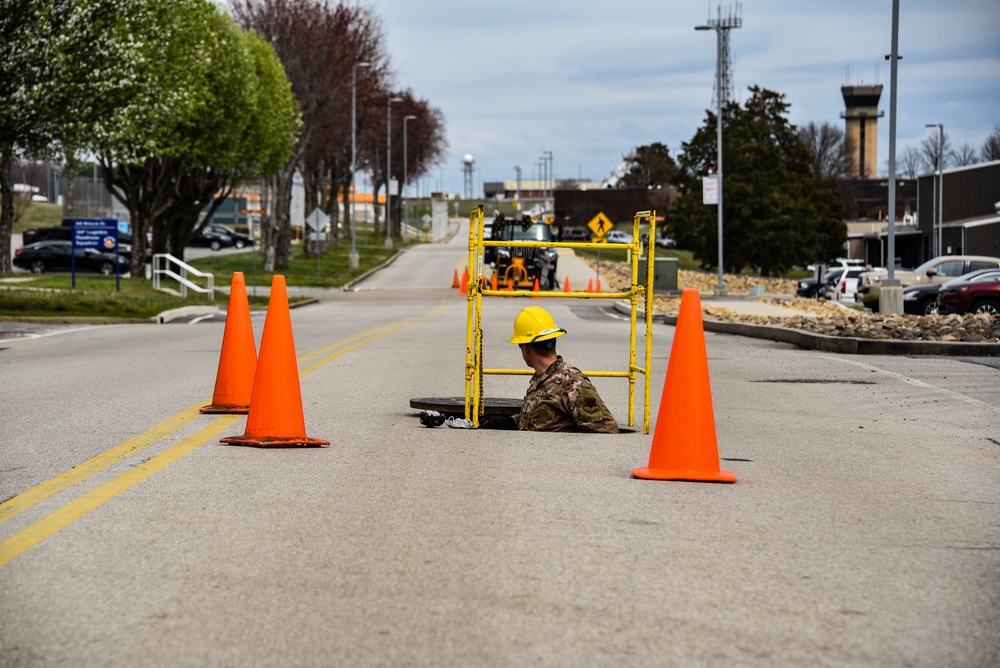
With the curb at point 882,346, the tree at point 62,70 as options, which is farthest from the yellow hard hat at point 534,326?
the tree at point 62,70

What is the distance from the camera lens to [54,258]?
53031 mm

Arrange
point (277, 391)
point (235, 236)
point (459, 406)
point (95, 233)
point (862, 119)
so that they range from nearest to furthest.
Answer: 1. point (277, 391)
2. point (459, 406)
3. point (95, 233)
4. point (235, 236)
5. point (862, 119)

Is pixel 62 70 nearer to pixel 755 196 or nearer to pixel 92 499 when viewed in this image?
pixel 92 499

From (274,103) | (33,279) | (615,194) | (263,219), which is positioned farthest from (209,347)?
(615,194)

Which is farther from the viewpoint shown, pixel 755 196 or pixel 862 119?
pixel 862 119

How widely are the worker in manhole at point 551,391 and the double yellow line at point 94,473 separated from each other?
2.33 meters

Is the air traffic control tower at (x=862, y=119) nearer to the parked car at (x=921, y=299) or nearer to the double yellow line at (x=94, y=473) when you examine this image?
the parked car at (x=921, y=299)

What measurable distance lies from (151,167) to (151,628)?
140 feet

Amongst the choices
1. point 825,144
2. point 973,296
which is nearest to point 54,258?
point 973,296

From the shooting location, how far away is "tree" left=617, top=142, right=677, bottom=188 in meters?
143

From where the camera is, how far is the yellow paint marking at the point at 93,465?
6891 mm

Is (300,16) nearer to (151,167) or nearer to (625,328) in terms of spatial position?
(151,167)

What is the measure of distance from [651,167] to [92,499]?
142 meters

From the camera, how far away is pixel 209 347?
19.3 meters
